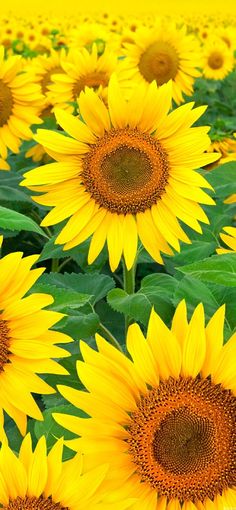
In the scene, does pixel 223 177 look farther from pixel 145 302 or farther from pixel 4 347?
pixel 4 347

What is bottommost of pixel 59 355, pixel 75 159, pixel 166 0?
pixel 166 0

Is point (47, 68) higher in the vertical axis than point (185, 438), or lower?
higher

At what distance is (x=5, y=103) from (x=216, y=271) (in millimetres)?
1960

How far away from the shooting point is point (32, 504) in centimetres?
134

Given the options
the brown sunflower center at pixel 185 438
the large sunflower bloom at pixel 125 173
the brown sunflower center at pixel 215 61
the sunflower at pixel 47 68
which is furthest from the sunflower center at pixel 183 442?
the brown sunflower center at pixel 215 61

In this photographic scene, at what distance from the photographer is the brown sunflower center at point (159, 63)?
14.7ft

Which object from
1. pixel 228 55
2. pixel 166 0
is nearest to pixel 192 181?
pixel 228 55

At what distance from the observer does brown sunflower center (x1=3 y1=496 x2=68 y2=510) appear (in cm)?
133

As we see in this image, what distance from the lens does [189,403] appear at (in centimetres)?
145

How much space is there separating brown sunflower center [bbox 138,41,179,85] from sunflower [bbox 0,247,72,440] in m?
3.13

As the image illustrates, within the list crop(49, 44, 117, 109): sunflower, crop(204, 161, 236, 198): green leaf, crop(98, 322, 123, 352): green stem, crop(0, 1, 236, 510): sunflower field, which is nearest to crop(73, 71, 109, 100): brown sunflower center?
crop(49, 44, 117, 109): sunflower

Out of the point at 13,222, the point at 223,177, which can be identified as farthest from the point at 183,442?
the point at 223,177

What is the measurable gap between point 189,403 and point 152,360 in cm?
11

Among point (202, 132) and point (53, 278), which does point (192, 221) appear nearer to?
point (202, 132)
